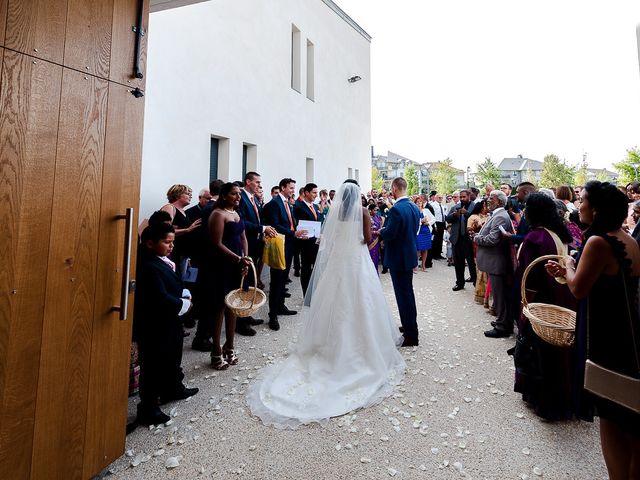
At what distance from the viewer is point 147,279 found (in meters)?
2.72

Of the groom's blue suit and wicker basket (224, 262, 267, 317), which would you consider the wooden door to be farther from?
the groom's blue suit

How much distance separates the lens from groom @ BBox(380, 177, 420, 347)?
436cm

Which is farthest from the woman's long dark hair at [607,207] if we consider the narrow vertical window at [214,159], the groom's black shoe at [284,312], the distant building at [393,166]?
the distant building at [393,166]

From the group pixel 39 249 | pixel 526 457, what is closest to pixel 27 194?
pixel 39 249

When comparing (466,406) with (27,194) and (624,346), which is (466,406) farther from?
(27,194)

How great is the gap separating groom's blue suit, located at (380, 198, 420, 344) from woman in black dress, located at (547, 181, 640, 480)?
97.8 inches

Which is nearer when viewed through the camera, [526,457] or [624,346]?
[624,346]

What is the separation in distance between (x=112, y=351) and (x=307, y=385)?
182 cm

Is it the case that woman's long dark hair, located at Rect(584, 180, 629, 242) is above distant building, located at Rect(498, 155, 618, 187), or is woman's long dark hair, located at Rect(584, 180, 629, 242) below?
below

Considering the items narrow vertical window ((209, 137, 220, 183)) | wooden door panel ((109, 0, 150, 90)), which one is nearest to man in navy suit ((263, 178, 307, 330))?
narrow vertical window ((209, 137, 220, 183))

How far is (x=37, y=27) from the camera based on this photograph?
5.52ft

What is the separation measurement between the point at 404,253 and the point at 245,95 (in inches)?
238

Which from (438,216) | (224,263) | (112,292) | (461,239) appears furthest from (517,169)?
(112,292)

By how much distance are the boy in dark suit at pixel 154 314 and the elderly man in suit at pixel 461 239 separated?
6.35 meters
